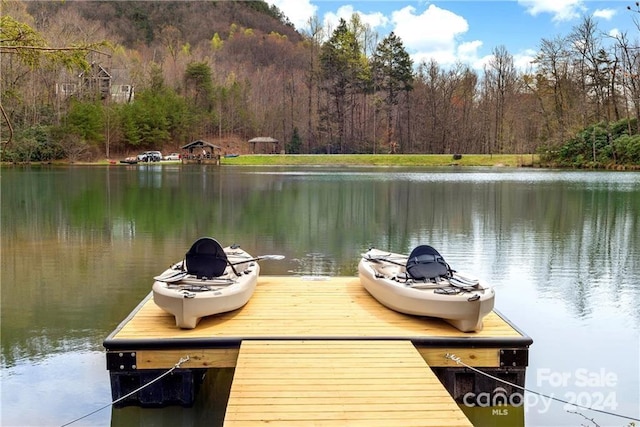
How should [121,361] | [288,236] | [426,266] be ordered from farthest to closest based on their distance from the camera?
[288,236]
[426,266]
[121,361]

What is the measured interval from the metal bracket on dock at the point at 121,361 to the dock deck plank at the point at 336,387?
1.05m

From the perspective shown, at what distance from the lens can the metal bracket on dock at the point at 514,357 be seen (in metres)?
5.96

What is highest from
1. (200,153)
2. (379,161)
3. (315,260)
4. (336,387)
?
(200,153)

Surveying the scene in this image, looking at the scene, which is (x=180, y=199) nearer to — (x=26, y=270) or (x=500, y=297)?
(x=26, y=270)

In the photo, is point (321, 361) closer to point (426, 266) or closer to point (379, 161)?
point (426, 266)

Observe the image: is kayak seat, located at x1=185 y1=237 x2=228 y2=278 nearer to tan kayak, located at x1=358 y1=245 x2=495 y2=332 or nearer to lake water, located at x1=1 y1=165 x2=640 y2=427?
lake water, located at x1=1 y1=165 x2=640 y2=427

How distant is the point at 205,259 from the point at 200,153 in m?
63.5

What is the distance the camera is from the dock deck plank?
4359mm

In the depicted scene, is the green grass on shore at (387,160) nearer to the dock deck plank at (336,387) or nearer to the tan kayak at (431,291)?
the tan kayak at (431,291)

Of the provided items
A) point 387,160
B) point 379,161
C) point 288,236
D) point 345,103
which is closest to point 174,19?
point 345,103

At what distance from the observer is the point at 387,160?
211 feet

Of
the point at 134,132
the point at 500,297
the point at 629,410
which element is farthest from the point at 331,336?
the point at 134,132

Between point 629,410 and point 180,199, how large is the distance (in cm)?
2112

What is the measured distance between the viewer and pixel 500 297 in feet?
32.6
